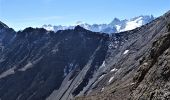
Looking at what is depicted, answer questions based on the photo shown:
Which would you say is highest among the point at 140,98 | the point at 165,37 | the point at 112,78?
the point at 165,37

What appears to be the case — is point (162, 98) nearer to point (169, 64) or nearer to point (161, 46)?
point (169, 64)

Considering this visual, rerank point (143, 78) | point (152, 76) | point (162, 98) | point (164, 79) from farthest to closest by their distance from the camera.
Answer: point (143, 78)
point (152, 76)
point (164, 79)
point (162, 98)

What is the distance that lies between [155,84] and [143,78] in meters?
5.16


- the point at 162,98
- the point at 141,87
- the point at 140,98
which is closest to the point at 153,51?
the point at 141,87

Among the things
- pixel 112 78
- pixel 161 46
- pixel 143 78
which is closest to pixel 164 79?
pixel 143 78

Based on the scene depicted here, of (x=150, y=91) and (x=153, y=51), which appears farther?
(x=153, y=51)

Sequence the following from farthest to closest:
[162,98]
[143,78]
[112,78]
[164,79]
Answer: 1. [112,78]
2. [143,78]
3. [164,79]
4. [162,98]

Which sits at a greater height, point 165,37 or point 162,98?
point 165,37

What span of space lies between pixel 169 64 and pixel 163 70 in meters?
0.58

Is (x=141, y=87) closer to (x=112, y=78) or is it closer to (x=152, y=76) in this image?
(x=152, y=76)

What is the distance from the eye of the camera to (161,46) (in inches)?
1209

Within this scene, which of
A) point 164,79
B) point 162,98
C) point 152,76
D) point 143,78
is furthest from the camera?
point 143,78

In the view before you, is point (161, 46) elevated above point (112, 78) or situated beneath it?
elevated above

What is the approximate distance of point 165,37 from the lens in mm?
31344
